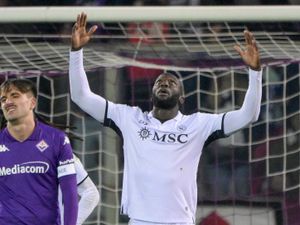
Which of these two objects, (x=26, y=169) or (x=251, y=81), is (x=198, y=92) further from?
(x=26, y=169)

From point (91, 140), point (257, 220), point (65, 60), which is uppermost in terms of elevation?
point (65, 60)

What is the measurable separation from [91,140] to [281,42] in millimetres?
1517

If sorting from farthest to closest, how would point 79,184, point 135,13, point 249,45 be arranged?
point 135,13
point 79,184
point 249,45

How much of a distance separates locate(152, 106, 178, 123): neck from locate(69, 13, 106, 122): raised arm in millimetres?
261

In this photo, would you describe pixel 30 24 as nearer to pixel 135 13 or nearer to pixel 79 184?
pixel 135 13

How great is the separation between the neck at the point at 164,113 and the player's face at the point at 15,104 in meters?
0.62

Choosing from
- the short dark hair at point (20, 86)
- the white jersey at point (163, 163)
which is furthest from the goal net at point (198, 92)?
the short dark hair at point (20, 86)

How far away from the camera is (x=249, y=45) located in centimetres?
552

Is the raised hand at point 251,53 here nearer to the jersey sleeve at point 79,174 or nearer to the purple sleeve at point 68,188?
the purple sleeve at point 68,188

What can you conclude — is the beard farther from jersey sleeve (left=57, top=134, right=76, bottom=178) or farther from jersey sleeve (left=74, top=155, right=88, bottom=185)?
jersey sleeve (left=74, top=155, right=88, bottom=185)

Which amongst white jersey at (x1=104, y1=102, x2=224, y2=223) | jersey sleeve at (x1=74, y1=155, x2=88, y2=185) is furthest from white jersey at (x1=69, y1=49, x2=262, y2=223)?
jersey sleeve at (x1=74, y1=155, x2=88, y2=185)

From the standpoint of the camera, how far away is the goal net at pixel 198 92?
7211 millimetres

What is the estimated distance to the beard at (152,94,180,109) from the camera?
5.62 m

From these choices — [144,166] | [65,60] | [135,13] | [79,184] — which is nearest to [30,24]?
[65,60]
